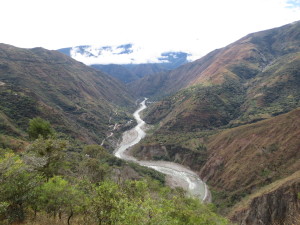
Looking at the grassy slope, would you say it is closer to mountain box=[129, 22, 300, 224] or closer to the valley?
mountain box=[129, 22, 300, 224]

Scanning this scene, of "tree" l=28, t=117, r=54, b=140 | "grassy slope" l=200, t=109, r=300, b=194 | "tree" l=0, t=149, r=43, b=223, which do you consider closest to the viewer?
"tree" l=0, t=149, r=43, b=223

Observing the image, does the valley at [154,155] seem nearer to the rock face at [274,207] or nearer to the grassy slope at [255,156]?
the rock face at [274,207]

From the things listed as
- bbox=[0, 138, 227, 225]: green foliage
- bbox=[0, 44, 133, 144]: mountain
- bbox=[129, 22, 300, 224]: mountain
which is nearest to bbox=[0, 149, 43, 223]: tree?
bbox=[0, 138, 227, 225]: green foliage

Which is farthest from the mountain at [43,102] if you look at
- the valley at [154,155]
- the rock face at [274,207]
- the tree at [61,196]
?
the rock face at [274,207]

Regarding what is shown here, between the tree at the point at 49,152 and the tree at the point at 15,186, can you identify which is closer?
the tree at the point at 15,186

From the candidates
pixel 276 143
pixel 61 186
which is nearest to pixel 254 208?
pixel 276 143

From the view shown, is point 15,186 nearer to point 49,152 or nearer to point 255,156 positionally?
point 49,152

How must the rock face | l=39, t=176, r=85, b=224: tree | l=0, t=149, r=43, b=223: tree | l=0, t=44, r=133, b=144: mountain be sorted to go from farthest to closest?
l=0, t=44, r=133, b=144: mountain < the rock face < l=39, t=176, r=85, b=224: tree < l=0, t=149, r=43, b=223: tree

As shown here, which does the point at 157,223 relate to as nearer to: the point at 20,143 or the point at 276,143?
the point at 20,143
